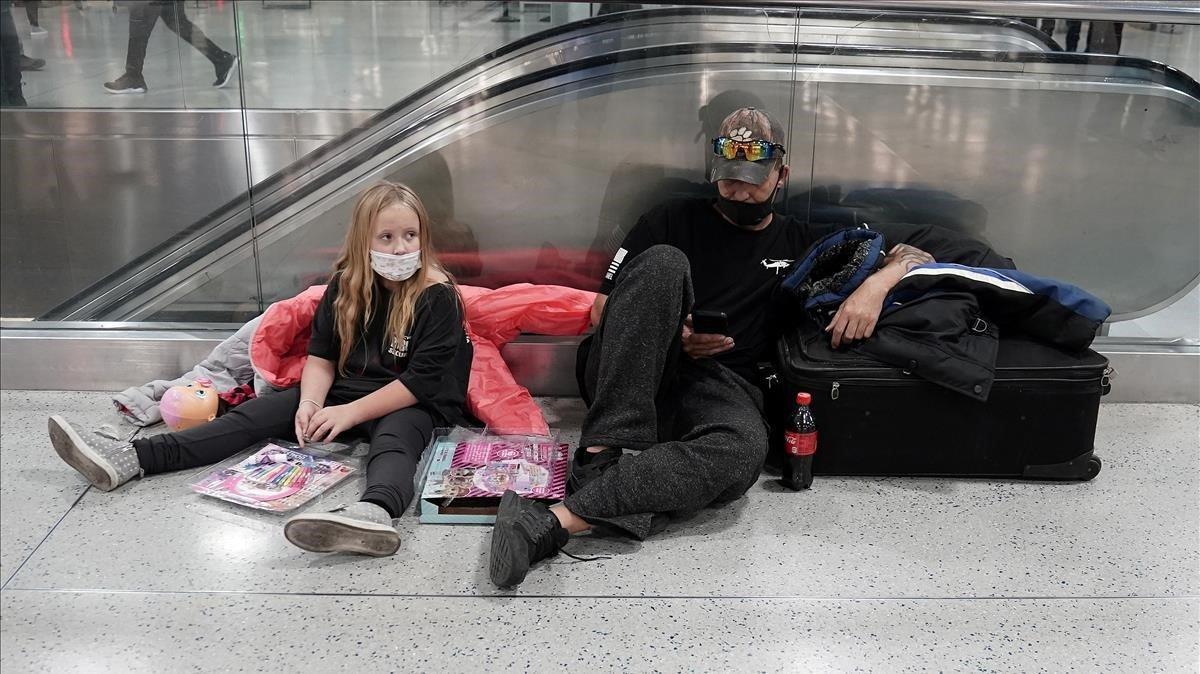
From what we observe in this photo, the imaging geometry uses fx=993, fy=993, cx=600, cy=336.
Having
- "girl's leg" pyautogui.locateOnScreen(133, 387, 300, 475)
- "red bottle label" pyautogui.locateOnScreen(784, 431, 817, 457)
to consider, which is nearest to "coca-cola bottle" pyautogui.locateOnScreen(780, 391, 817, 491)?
"red bottle label" pyautogui.locateOnScreen(784, 431, 817, 457)

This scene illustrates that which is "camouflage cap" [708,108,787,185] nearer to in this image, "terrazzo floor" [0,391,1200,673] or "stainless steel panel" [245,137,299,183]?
"terrazzo floor" [0,391,1200,673]

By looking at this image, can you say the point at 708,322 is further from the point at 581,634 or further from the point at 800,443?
the point at 581,634

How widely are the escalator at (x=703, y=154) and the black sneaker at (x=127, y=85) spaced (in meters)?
0.52

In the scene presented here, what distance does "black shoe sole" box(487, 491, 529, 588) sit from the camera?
2.31 metres

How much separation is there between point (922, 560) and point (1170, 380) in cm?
162

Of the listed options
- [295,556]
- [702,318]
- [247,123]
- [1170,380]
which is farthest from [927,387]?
[247,123]

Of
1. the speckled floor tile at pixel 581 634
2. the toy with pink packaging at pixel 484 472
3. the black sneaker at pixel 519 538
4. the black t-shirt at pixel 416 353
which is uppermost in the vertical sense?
the black t-shirt at pixel 416 353

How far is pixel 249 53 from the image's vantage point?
3521mm

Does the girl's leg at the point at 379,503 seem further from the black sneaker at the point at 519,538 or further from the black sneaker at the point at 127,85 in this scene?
Answer: the black sneaker at the point at 127,85

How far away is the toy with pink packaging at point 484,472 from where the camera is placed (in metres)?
2.65

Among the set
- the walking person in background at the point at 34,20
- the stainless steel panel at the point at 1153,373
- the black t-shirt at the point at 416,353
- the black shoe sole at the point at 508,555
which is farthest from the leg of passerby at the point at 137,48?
the stainless steel panel at the point at 1153,373

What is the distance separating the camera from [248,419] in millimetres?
2971

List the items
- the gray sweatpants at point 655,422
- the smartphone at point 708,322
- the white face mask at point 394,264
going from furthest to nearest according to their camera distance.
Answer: the white face mask at point 394,264 < the smartphone at point 708,322 < the gray sweatpants at point 655,422

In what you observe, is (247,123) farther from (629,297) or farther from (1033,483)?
(1033,483)
